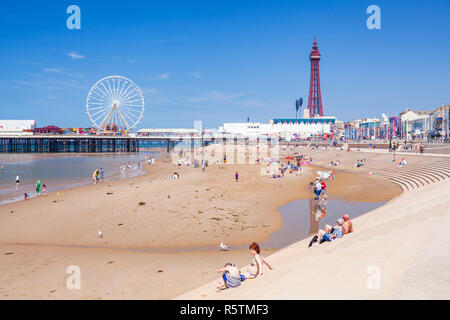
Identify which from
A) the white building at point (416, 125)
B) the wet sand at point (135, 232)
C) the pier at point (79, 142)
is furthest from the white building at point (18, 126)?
the white building at point (416, 125)

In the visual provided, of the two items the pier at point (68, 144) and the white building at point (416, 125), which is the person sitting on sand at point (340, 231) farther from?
the pier at point (68, 144)

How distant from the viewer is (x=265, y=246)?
885 centimetres

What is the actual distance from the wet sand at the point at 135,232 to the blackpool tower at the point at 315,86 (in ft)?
396

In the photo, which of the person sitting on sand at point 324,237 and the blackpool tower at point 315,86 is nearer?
the person sitting on sand at point 324,237

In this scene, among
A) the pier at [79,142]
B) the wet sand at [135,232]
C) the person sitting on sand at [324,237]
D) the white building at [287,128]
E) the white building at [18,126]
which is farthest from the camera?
the white building at [287,128]

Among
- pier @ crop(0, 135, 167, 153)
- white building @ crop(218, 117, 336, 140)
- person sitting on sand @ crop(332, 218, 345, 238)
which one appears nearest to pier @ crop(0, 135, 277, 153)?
pier @ crop(0, 135, 167, 153)

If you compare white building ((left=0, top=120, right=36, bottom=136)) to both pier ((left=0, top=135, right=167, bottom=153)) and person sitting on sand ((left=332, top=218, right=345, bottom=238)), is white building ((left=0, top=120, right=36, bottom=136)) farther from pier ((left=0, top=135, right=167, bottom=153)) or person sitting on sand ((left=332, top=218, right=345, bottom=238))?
person sitting on sand ((left=332, top=218, right=345, bottom=238))

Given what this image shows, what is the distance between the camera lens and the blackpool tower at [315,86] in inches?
5251

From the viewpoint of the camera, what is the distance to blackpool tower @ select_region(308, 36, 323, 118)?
Result: 133 m

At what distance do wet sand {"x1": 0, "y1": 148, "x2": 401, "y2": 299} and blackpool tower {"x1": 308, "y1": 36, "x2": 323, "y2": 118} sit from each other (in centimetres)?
12062

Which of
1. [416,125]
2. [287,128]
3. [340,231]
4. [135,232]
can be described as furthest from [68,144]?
[416,125]

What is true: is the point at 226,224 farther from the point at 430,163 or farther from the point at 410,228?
the point at 430,163
